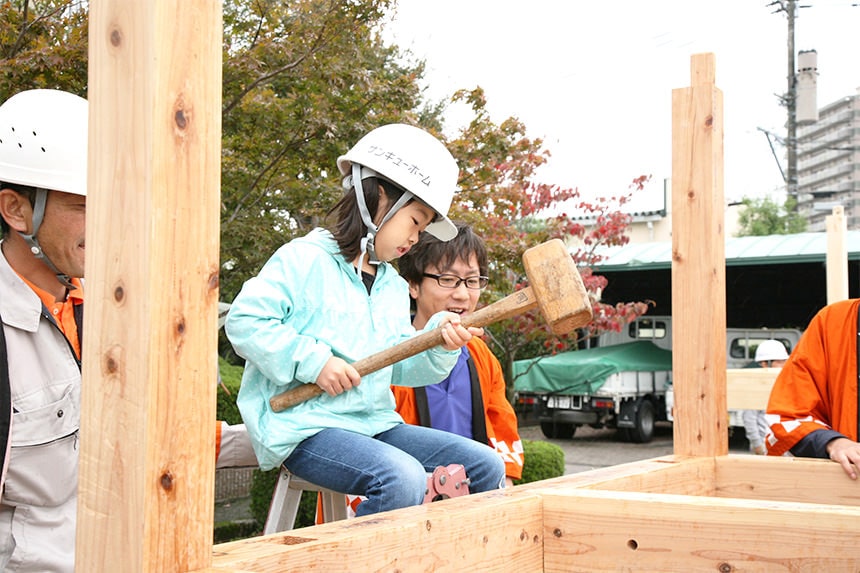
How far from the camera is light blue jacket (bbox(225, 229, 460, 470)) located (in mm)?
2367

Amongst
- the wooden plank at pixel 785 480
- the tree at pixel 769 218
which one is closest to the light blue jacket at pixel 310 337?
the wooden plank at pixel 785 480

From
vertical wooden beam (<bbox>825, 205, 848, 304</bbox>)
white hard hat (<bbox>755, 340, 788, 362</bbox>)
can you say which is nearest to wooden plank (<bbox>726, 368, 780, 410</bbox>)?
vertical wooden beam (<bbox>825, 205, 848, 304</bbox>)

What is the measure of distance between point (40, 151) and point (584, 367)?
534 inches

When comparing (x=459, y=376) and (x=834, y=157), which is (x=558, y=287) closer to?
(x=459, y=376)

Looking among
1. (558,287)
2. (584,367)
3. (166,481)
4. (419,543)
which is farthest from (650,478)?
(584,367)

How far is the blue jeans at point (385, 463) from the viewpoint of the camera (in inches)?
87.7

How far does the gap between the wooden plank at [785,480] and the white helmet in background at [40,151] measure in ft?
7.89

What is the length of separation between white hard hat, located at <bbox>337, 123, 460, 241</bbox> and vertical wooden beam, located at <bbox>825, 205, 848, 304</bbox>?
595 centimetres

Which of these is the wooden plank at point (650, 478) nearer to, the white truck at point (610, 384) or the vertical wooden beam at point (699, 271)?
the vertical wooden beam at point (699, 271)

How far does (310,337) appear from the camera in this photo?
8.04 ft

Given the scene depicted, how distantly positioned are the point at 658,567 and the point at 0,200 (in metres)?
1.89

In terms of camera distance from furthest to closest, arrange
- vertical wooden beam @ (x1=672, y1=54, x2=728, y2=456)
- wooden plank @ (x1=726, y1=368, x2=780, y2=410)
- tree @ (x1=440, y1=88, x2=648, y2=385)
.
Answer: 1. tree @ (x1=440, y1=88, x2=648, y2=385)
2. wooden plank @ (x1=726, y1=368, x2=780, y2=410)
3. vertical wooden beam @ (x1=672, y1=54, x2=728, y2=456)

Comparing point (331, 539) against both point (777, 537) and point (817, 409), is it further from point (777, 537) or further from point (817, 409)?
point (817, 409)

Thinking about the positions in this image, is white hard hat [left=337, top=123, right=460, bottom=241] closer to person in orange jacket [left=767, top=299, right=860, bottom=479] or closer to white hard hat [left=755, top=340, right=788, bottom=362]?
person in orange jacket [left=767, top=299, right=860, bottom=479]
